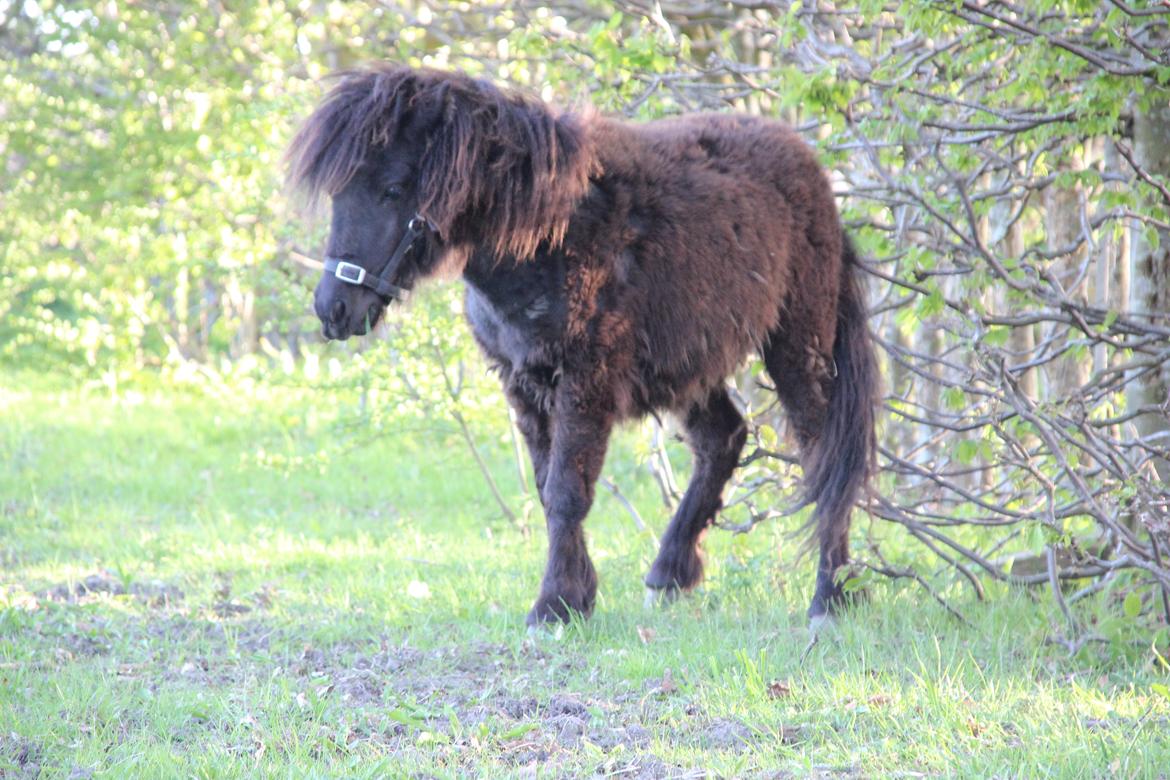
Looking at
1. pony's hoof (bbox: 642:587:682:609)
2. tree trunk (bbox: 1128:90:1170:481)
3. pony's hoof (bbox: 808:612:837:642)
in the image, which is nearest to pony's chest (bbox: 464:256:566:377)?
pony's hoof (bbox: 642:587:682:609)

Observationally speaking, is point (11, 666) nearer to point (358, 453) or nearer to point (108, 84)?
point (358, 453)

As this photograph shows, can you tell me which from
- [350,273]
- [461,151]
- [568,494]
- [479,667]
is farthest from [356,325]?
[479,667]

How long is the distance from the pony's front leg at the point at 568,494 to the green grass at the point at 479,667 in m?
→ 0.17

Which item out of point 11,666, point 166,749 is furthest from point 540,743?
point 11,666

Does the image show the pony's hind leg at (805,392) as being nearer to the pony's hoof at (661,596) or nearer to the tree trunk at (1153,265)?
the pony's hoof at (661,596)

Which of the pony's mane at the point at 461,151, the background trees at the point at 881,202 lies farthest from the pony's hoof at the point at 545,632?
the pony's mane at the point at 461,151

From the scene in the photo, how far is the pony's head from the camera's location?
4168 millimetres

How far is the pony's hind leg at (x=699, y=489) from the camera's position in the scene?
530 cm

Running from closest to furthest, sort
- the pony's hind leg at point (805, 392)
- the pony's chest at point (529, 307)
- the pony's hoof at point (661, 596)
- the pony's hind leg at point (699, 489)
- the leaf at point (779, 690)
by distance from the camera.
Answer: the leaf at point (779, 690) → the pony's chest at point (529, 307) → the pony's hind leg at point (805, 392) → the pony's hoof at point (661, 596) → the pony's hind leg at point (699, 489)

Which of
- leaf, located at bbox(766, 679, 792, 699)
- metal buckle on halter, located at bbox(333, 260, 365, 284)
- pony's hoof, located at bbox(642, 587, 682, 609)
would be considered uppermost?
metal buckle on halter, located at bbox(333, 260, 365, 284)

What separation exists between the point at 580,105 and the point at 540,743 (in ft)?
9.34

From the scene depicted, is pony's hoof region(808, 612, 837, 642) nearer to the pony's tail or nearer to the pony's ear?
the pony's tail

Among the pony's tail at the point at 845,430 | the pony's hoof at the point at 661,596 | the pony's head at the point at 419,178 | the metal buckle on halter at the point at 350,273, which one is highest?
the pony's head at the point at 419,178

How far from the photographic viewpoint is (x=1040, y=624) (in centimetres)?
452
